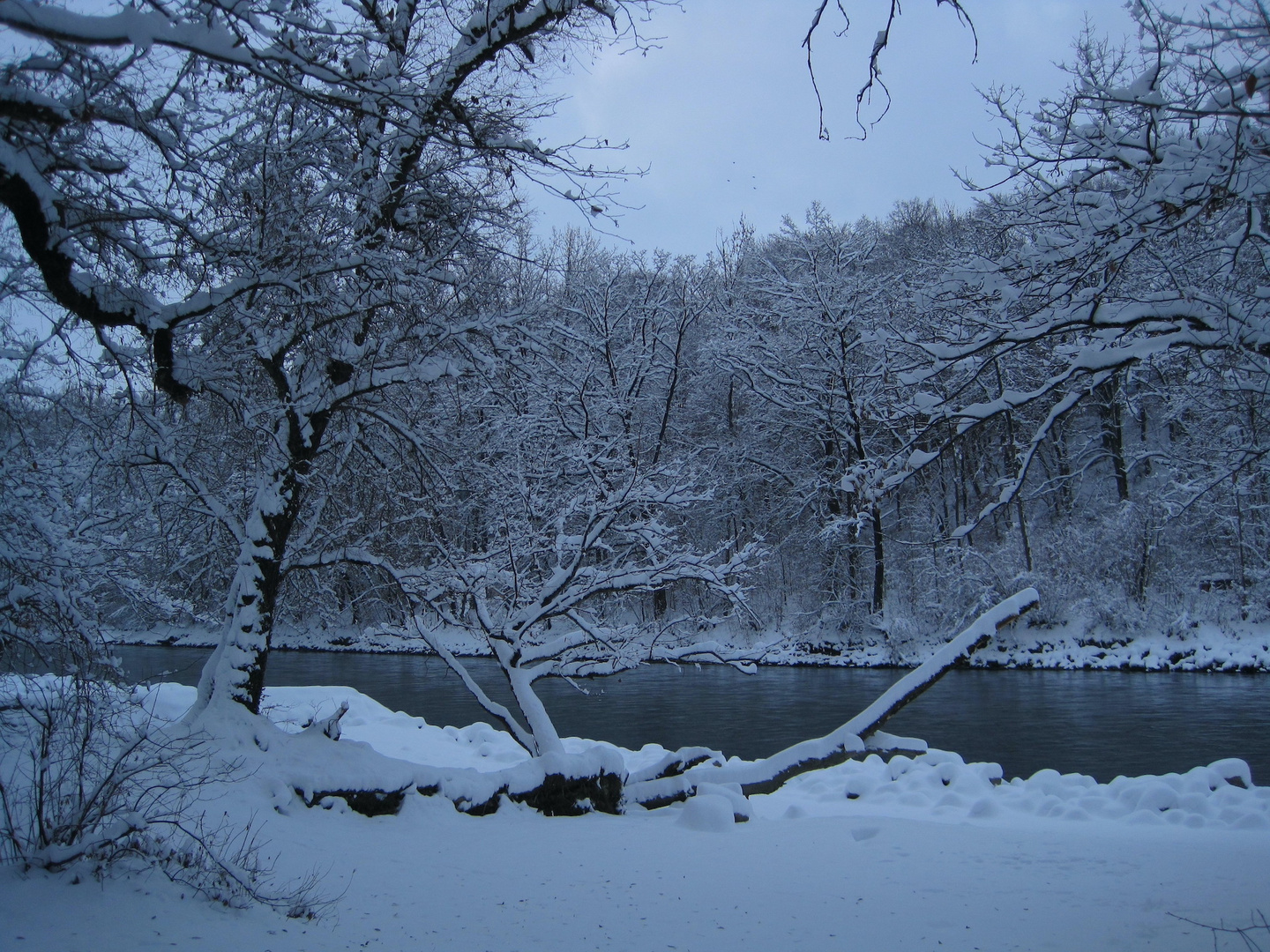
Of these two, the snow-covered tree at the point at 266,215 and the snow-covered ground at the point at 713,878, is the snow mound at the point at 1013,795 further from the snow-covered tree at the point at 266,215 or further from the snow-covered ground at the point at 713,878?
the snow-covered tree at the point at 266,215

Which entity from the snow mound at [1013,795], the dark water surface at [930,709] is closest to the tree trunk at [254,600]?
the dark water surface at [930,709]

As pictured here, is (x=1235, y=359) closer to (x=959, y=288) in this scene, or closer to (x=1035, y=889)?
(x=959, y=288)

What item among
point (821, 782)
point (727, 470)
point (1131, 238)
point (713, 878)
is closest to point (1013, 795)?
point (821, 782)

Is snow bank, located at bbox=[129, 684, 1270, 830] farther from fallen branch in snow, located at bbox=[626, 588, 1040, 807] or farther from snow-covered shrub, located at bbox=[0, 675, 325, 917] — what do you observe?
snow-covered shrub, located at bbox=[0, 675, 325, 917]

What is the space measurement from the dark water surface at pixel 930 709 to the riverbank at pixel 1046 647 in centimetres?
64

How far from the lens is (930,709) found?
15.9m

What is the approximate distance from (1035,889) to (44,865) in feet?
17.7

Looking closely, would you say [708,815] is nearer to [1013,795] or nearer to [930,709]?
[1013,795]

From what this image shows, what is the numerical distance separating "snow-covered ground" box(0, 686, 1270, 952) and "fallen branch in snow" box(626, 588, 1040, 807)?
3.16 feet

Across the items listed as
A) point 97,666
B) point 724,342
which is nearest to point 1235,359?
point 97,666

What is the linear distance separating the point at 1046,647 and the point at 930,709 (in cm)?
778

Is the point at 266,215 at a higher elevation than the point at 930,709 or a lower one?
higher

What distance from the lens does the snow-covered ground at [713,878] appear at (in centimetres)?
366

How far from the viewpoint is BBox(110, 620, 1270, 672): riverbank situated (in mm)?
19234
